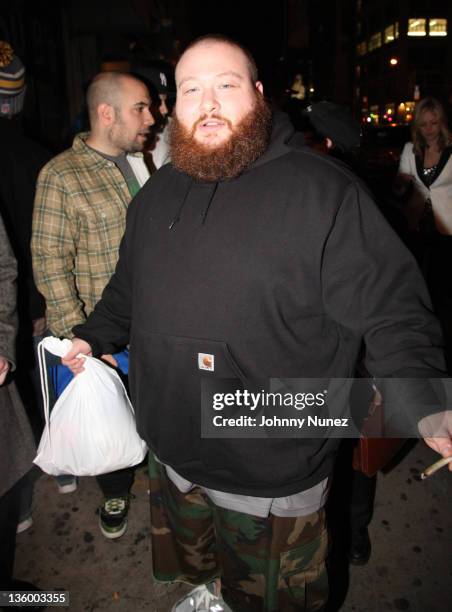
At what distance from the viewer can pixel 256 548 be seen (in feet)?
5.49

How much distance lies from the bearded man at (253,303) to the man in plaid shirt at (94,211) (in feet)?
2.79

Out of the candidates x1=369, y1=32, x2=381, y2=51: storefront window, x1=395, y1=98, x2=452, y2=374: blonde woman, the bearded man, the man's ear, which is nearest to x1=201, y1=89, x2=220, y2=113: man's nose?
the bearded man

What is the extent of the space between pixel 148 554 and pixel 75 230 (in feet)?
6.44

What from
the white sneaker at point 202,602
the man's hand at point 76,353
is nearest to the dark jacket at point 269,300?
the man's hand at point 76,353

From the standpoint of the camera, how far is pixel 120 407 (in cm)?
207

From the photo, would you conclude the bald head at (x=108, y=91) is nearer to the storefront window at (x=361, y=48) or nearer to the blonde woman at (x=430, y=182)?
the blonde woman at (x=430, y=182)

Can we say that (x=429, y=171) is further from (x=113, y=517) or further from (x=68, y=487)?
(x=68, y=487)

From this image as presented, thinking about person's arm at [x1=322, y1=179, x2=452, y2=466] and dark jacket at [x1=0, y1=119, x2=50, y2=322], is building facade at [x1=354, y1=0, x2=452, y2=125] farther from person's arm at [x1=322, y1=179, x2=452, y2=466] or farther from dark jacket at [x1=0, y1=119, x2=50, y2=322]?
person's arm at [x1=322, y1=179, x2=452, y2=466]

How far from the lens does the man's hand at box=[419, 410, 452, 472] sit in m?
1.19

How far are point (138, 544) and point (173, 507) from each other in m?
0.95

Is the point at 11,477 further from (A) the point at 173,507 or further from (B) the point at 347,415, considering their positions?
(B) the point at 347,415

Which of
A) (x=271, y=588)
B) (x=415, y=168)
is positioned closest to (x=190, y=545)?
(x=271, y=588)

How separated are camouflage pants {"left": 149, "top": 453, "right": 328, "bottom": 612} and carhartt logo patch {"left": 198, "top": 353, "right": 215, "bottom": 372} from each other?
24.1 inches

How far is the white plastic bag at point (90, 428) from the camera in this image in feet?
6.63
